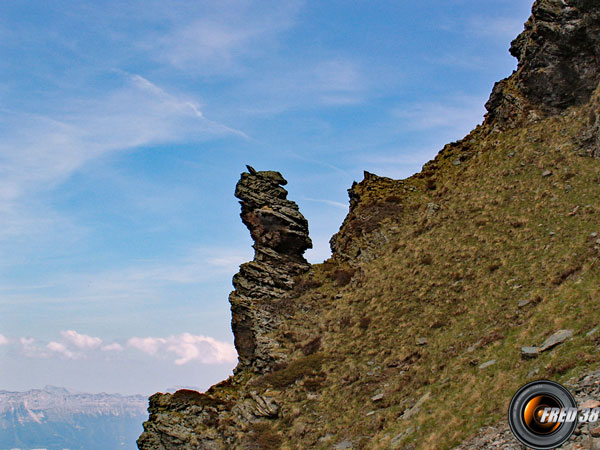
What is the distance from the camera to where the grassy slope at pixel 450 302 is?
24641 millimetres

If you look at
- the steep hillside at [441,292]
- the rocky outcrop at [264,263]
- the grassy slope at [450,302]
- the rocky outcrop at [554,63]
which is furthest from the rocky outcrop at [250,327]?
the rocky outcrop at [554,63]

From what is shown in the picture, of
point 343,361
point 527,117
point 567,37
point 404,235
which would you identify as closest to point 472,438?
point 343,361

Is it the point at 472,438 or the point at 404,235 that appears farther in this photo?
the point at 404,235

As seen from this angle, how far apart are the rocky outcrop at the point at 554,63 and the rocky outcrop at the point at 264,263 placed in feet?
97.8

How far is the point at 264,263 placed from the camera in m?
56.4

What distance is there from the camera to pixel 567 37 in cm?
5322

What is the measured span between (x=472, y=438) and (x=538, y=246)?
21334 millimetres

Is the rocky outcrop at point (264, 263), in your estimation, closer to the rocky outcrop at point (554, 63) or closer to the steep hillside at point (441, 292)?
the steep hillside at point (441, 292)

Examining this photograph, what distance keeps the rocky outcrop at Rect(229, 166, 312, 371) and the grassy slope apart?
76.6 inches

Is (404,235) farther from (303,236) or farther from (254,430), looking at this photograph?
(254,430)

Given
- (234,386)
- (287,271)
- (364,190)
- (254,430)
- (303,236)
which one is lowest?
(254,430)

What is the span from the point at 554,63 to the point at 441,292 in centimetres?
3399

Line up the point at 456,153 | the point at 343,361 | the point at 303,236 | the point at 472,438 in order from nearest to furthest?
1. the point at 472,438
2. the point at 343,361
3. the point at 303,236
4. the point at 456,153

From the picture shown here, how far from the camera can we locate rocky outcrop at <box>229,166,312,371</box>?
50.7 metres
